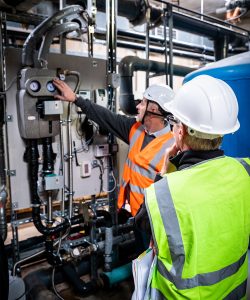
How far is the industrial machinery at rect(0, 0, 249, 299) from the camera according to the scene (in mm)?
1924

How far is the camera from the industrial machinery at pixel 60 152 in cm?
192

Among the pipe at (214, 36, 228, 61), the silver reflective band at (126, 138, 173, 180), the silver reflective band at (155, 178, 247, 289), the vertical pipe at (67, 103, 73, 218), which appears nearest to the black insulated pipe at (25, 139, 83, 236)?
the vertical pipe at (67, 103, 73, 218)

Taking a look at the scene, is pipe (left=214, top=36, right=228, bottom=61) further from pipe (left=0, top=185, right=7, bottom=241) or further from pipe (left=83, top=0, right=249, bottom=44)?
pipe (left=0, top=185, right=7, bottom=241)

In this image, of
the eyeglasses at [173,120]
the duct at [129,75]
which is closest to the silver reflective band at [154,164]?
the eyeglasses at [173,120]

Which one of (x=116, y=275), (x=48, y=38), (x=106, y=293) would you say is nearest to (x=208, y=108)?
(x=48, y=38)

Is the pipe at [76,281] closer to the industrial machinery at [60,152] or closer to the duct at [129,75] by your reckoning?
the industrial machinery at [60,152]

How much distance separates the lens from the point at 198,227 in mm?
908

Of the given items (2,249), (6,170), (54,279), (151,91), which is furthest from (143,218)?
(54,279)

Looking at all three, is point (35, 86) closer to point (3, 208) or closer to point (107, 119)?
point (107, 119)

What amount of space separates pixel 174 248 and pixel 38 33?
1677mm

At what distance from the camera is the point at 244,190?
1.03 m

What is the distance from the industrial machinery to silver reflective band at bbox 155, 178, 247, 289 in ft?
4.07

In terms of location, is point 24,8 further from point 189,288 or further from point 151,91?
point 189,288

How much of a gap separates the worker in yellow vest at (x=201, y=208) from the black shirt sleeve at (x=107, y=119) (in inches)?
40.9
